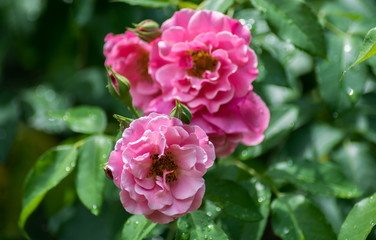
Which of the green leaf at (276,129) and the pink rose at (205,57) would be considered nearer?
the pink rose at (205,57)

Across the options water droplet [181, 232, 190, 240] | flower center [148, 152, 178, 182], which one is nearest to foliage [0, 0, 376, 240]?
water droplet [181, 232, 190, 240]

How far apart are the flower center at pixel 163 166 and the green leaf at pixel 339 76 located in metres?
0.41

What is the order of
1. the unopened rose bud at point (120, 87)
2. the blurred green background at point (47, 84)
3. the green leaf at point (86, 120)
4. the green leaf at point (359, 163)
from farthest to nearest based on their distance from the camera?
the blurred green background at point (47, 84), the green leaf at point (359, 163), the green leaf at point (86, 120), the unopened rose bud at point (120, 87)

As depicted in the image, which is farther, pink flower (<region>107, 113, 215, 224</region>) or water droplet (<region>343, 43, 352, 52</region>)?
water droplet (<region>343, 43, 352, 52</region>)

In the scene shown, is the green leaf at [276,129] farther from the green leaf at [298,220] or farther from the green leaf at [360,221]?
the green leaf at [360,221]

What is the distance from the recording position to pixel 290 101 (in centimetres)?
141

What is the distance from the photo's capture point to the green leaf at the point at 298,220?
0.89 meters

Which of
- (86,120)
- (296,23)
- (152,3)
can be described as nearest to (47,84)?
(86,120)

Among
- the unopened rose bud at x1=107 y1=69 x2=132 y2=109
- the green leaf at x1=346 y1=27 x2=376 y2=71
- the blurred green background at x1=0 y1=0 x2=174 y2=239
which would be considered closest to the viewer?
the green leaf at x1=346 y1=27 x2=376 y2=71

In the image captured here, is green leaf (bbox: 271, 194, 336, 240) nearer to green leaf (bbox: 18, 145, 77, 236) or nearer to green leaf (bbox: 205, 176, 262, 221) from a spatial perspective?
green leaf (bbox: 205, 176, 262, 221)

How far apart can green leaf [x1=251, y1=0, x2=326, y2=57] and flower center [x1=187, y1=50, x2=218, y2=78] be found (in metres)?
0.16

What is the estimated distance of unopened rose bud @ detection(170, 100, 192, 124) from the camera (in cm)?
76

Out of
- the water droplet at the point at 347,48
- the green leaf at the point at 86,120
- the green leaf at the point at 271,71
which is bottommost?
the green leaf at the point at 86,120

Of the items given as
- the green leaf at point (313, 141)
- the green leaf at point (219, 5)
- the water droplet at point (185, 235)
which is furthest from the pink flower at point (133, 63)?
the green leaf at point (313, 141)
